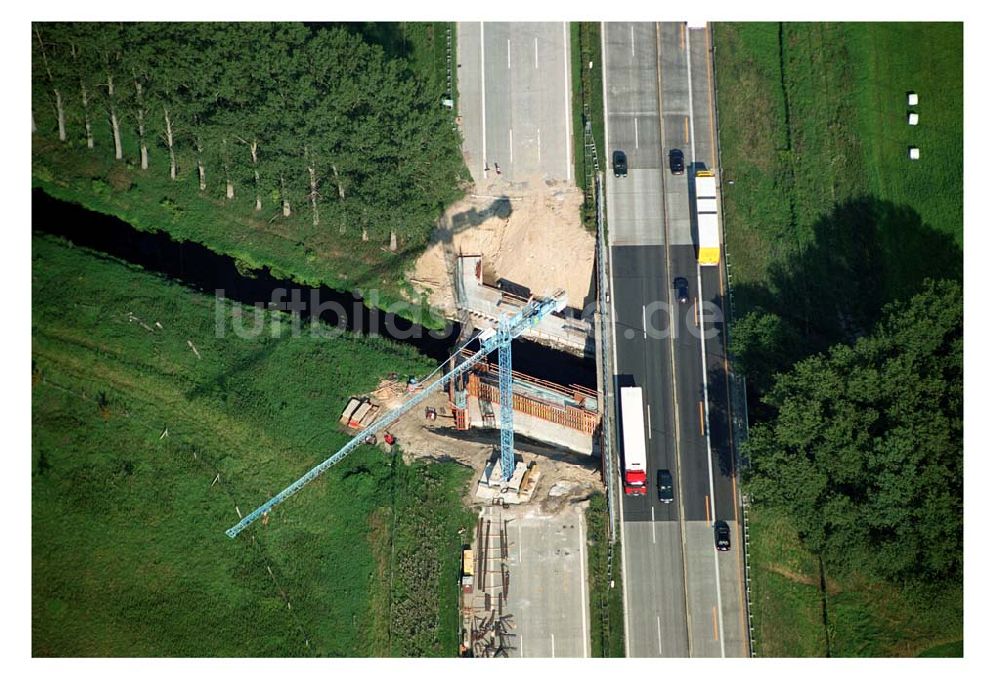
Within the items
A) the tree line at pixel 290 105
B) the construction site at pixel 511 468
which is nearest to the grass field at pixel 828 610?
the construction site at pixel 511 468

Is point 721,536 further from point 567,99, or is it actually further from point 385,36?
point 385,36

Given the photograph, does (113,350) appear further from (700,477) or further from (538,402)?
(700,477)

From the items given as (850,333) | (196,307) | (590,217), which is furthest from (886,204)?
(196,307)

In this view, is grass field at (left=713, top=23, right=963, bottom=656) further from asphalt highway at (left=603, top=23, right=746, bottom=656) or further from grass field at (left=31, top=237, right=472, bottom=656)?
grass field at (left=31, top=237, right=472, bottom=656)

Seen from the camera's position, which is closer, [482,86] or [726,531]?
[726,531]

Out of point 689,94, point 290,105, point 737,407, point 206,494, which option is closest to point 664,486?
point 737,407

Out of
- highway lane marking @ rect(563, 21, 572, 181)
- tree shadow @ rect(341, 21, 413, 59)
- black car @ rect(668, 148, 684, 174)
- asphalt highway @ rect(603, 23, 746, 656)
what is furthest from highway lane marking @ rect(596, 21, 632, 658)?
tree shadow @ rect(341, 21, 413, 59)
